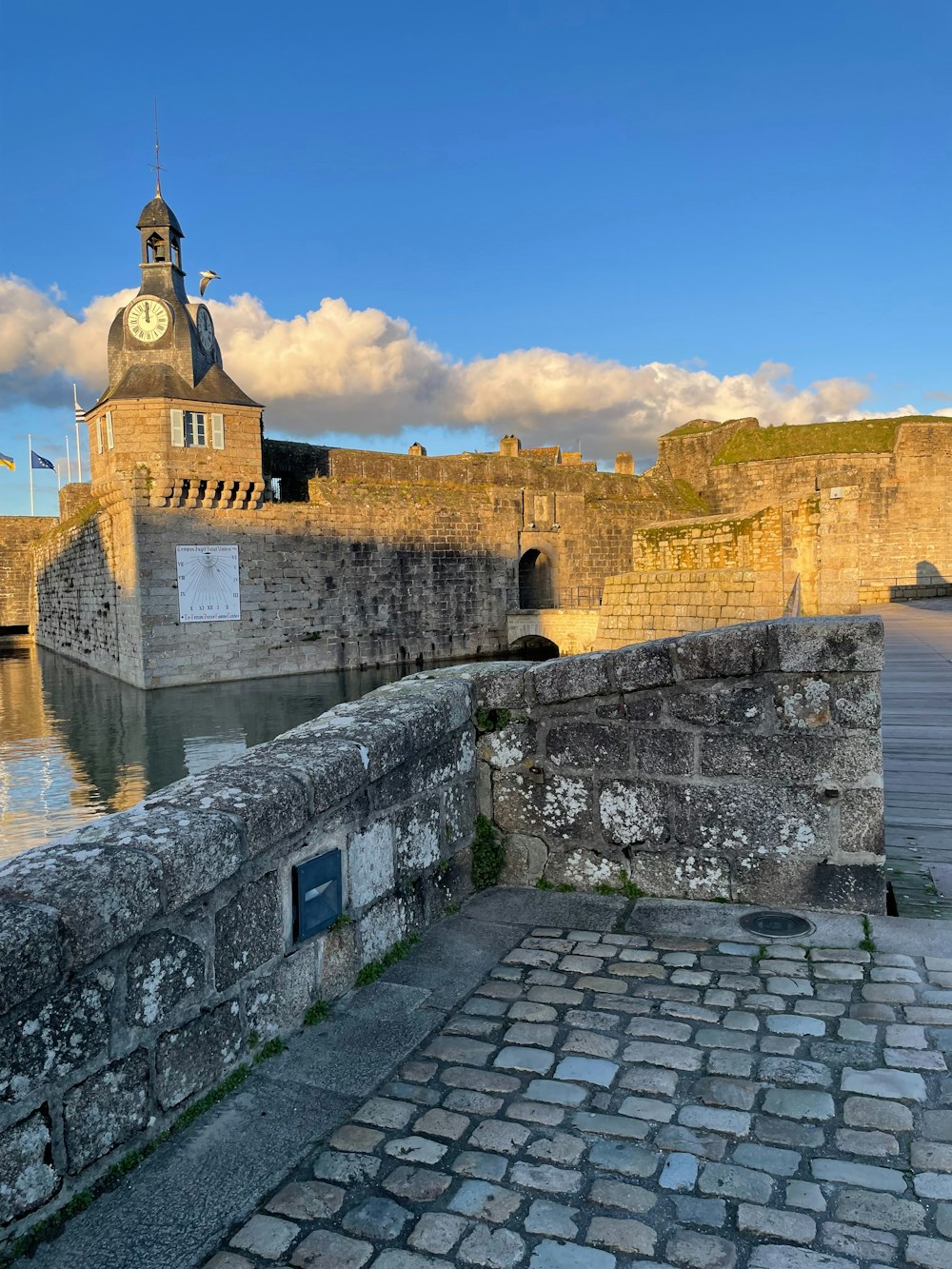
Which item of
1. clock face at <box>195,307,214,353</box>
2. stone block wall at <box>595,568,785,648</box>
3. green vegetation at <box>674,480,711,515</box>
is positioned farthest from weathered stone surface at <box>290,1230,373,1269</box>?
green vegetation at <box>674,480,711,515</box>

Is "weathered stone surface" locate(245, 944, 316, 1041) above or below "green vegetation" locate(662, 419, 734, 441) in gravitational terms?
below

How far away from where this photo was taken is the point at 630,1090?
203 cm

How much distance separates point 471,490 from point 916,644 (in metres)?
18.3

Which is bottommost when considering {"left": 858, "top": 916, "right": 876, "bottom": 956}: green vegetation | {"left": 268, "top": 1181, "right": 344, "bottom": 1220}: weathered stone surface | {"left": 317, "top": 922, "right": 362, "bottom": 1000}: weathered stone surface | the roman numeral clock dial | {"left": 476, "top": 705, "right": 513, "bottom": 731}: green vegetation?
{"left": 268, "top": 1181, "right": 344, "bottom": 1220}: weathered stone surface

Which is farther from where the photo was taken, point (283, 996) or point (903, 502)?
point (903, 502)

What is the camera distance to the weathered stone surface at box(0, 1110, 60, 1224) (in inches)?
60.6

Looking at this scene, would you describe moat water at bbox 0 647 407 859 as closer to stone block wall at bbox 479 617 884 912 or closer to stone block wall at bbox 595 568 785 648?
stone block wall at bbox 479 617 884 912

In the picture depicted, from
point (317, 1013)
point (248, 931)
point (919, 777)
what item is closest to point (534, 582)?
point (919, 777)

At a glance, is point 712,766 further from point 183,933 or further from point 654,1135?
point 183,933

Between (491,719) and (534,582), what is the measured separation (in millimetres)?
28630

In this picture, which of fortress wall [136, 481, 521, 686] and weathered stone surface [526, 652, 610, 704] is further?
fortress wall [136, 481, 521, 686]

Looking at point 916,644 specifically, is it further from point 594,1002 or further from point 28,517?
point 28,517

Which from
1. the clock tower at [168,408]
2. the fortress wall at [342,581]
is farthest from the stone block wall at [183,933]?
the clock tower at [168,408]

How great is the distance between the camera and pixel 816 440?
2931 cm
